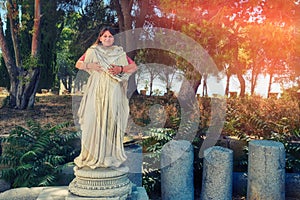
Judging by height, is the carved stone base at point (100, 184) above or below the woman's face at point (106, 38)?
below

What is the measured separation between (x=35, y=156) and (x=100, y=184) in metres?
2.72

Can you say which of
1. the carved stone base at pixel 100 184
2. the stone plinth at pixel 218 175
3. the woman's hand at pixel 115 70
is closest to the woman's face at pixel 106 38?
the woman's hand at pixel 115 70

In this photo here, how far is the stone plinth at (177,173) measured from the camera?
527cm

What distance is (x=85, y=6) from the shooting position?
13281 millimetres

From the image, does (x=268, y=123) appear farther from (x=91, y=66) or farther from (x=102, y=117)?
(x=91, y=66)

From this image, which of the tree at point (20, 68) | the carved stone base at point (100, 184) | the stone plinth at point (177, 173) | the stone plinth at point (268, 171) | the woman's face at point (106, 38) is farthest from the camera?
the tree at point (20, 68)

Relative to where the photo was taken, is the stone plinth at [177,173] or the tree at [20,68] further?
the tree at [20,68]

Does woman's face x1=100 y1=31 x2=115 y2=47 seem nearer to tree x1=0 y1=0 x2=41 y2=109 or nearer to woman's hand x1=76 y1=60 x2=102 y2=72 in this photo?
woman's hand x1=76 y1=60 x2=102 y2=72

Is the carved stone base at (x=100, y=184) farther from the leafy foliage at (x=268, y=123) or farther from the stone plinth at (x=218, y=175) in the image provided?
the leafy foliage at (x=268, y=123)

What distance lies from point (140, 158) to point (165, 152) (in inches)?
19.2

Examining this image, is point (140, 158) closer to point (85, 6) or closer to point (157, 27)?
point (157, 27)

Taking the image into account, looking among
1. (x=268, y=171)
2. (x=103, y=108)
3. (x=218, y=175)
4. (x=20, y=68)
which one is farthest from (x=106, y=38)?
(x=20, y=68)

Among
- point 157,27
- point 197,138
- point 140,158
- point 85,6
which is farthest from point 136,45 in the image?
point 140,158

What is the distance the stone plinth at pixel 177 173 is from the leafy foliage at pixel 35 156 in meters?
Result: 1.82
